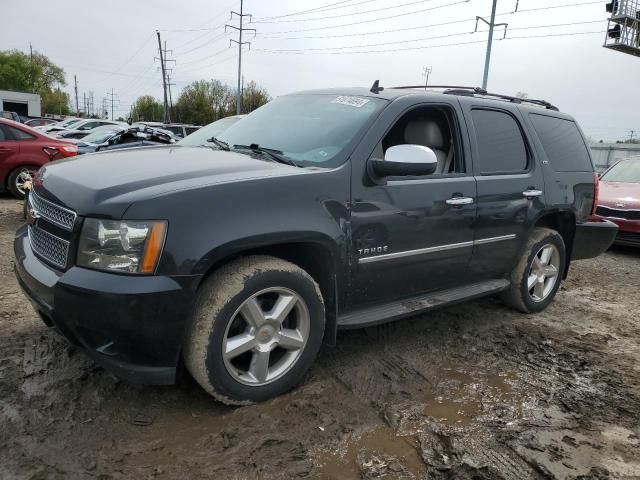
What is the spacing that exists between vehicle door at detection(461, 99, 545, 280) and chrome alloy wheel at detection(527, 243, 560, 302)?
396 mm

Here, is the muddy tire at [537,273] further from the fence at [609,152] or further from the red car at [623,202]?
the fence at [609,152]

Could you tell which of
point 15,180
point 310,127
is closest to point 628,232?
point 310,127

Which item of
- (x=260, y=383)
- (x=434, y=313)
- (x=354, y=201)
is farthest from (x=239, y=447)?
(x=434, y=313)

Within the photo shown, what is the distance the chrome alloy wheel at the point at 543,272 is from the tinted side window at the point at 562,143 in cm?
75

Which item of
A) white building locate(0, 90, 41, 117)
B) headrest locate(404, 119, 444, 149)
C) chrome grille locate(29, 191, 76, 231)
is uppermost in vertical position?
white building locate(0, 90, 41, 117)

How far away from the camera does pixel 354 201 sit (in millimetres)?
3066

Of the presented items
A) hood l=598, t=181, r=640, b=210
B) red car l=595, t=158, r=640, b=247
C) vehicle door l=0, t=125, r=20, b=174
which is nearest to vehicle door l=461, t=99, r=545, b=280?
red car l=595, t=158, r=640, b=247

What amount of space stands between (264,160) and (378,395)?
1.57 meters

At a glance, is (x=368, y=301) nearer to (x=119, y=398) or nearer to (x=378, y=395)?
(x=378, y=395)

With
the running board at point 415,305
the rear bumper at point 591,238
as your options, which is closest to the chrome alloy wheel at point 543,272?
the rear bumper at point 591,238

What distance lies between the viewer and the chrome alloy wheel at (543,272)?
4695 millimetres

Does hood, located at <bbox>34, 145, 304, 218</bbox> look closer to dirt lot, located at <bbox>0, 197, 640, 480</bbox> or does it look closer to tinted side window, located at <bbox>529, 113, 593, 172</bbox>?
dirt lot, located at <bbox>0, 197, 640, 480</bbox>

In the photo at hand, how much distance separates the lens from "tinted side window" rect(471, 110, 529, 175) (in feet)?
13.1

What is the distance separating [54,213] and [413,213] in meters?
2.08
